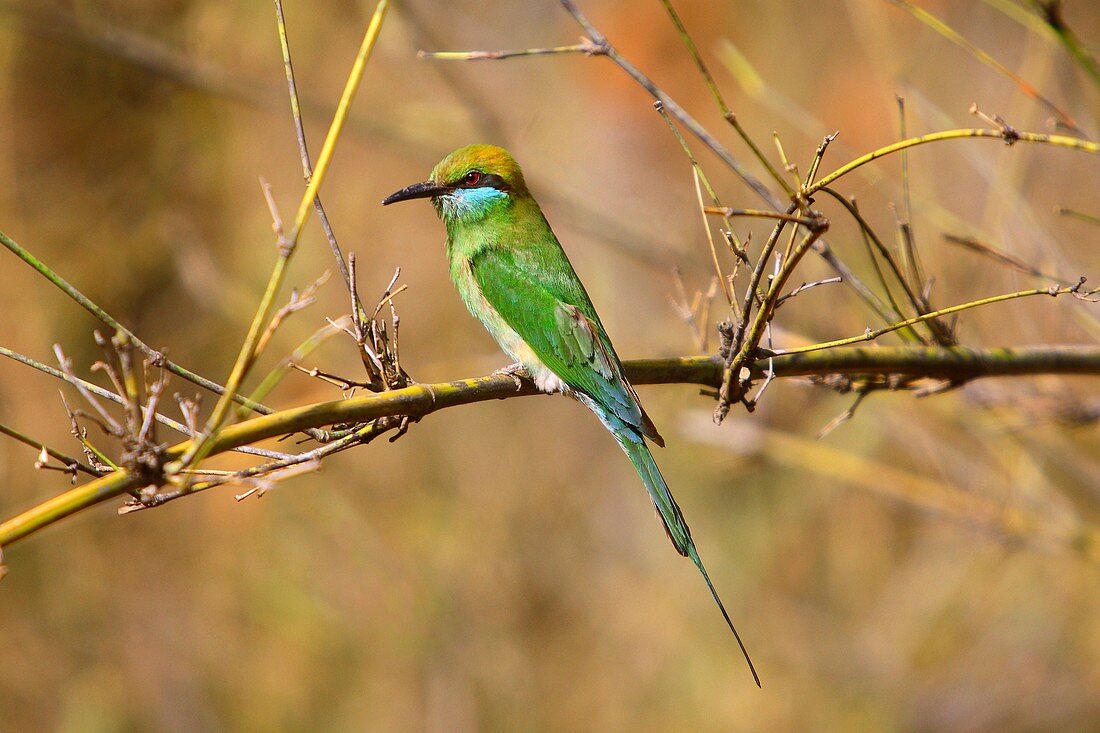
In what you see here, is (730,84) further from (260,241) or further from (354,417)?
(354,417)

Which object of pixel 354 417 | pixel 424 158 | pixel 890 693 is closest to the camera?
pixel 354 417

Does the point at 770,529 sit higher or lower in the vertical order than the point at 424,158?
lower

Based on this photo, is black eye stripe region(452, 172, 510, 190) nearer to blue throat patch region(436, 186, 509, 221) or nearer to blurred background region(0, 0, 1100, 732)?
blue throat patch region(436, 186, 509, 221)

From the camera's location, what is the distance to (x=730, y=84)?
7.00m

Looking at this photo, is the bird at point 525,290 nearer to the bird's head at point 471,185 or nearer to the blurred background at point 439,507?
the bird's head at point 471,185

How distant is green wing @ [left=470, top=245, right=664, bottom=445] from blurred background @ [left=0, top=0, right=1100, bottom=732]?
3.22ft

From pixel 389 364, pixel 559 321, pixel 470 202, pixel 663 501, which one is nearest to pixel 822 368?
pixel 663 501

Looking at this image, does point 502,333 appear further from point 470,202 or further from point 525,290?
point 470,202

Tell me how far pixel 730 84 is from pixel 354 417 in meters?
6.15

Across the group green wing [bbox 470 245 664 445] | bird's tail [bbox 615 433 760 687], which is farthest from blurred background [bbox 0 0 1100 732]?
bird's tail [bbox 615 433 760 687]

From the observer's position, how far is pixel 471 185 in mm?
3195

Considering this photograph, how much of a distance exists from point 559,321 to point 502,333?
0.20 m

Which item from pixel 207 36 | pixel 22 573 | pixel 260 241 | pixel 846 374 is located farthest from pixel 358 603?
pixel 846 374

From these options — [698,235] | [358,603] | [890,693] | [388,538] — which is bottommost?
[890,693]
